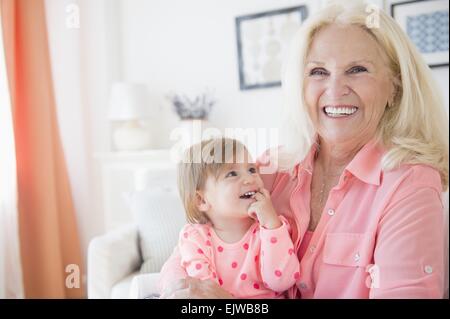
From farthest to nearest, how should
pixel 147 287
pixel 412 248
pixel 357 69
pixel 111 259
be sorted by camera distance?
pixel 111 259 < pixel 147 287 < pixel 357 69 < pixel 412 248

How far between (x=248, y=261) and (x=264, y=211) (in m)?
0.11

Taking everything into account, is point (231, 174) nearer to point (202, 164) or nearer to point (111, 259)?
point (202, 164)

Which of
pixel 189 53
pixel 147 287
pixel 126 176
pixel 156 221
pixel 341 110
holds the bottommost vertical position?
pixel 147 287

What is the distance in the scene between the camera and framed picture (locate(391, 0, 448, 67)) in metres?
1.06

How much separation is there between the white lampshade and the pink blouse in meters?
0.34

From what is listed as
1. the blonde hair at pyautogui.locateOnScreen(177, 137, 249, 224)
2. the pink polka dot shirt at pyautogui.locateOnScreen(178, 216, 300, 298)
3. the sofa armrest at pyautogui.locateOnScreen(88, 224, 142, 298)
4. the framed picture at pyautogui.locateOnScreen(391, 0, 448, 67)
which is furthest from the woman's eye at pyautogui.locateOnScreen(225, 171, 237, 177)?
the framed picture at pyautogui.locateOnScreen(391, 0, 448, 67)

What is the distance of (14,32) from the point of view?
101cm

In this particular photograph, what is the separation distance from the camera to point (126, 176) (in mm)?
1083

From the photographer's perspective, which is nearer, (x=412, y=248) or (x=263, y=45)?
(x=412, y=248)

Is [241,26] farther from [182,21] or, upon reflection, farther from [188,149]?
[188,149]

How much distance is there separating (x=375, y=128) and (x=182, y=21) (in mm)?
514

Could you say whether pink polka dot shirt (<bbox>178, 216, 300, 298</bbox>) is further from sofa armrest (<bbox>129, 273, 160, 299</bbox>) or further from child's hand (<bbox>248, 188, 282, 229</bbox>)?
sofa armrest (<bbox>129, 273, 160, 299</bbox>)

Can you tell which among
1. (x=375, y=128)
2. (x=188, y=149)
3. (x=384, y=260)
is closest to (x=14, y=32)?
(x=188, y=149)

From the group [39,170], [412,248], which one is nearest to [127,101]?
[39,170]
